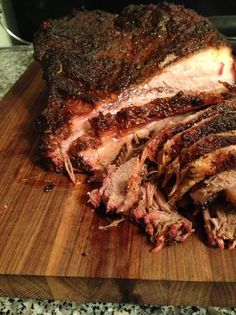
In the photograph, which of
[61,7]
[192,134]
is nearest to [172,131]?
[192,134]

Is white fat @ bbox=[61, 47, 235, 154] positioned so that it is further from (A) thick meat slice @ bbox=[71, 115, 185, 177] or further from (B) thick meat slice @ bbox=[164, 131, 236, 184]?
(B) thick meat slice @ bbox=[164, 131, 236, 184]

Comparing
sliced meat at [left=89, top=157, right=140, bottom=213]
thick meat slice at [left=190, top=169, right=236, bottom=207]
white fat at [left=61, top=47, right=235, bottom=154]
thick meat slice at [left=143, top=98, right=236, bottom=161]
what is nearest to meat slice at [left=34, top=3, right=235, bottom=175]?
white fat at [left=61, top=47, right=235, bottom=154]

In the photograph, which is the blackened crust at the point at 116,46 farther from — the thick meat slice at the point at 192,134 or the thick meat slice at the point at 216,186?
the thick meat slice at the point at 216,186

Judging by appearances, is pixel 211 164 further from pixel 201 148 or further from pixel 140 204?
pixel 140 204

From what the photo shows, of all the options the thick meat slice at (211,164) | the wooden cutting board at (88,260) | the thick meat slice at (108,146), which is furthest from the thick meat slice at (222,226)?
the thick meat slice at (108,146)

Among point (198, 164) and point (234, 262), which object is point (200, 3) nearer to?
point (198, 164)
